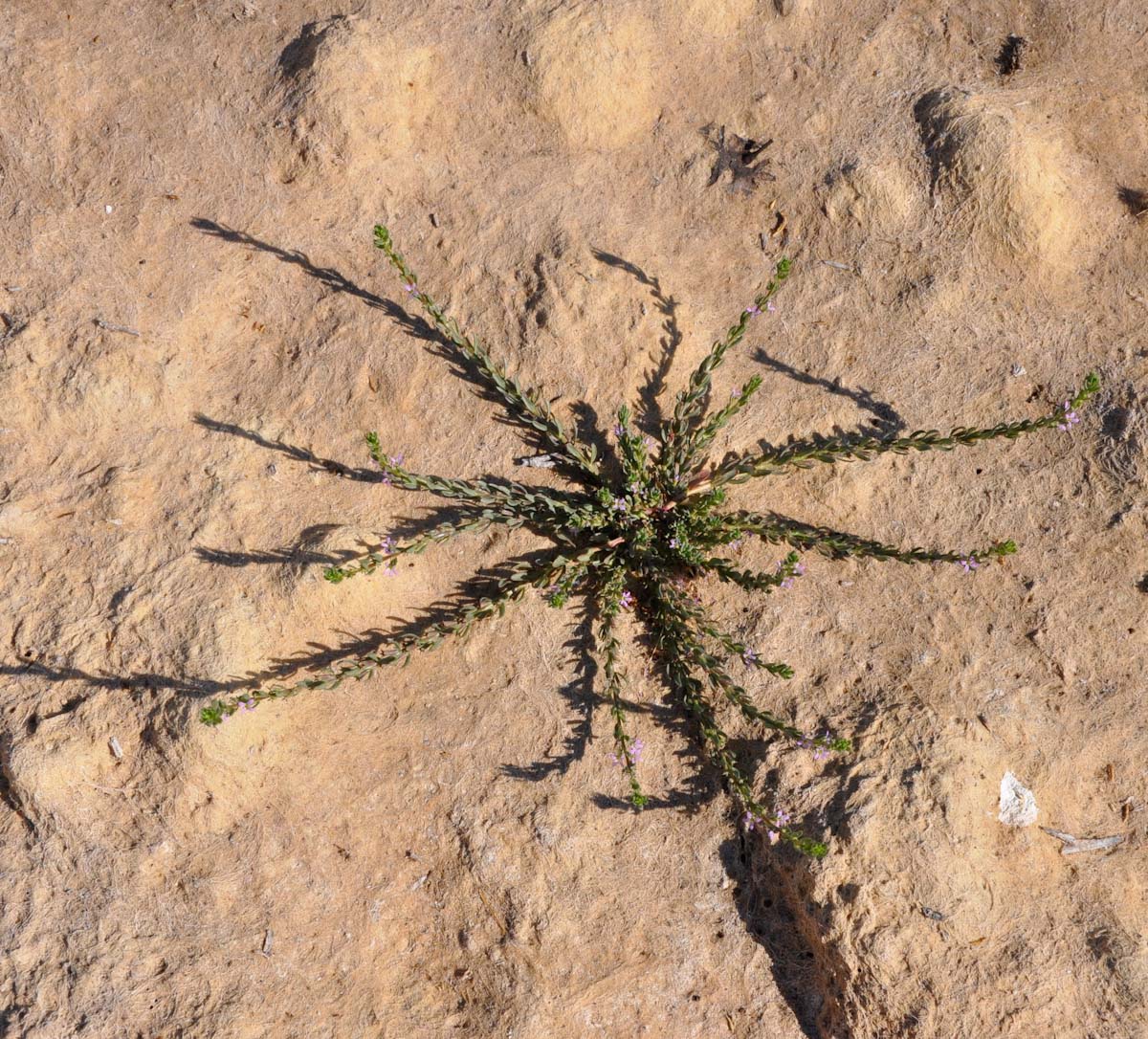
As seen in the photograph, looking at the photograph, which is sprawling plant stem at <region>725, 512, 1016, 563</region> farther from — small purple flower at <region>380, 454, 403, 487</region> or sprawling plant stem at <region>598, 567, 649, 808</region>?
small purple flower at <region>380, 454, 403, 487</region>

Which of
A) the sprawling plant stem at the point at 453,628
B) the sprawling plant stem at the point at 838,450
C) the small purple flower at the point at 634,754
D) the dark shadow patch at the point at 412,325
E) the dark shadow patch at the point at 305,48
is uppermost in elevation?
the dark shadow patch at the point at 305,48

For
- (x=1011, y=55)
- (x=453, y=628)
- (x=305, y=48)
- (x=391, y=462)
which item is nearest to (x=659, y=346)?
(x=391, y=462)

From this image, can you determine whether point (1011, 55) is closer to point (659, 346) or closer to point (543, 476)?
point (659, 346)

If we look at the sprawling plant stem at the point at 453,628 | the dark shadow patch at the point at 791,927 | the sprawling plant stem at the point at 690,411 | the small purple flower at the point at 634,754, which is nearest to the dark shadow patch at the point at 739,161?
the sprawling plant stem at the point at 690,411

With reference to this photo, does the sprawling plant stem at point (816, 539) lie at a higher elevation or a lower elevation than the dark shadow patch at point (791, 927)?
higher

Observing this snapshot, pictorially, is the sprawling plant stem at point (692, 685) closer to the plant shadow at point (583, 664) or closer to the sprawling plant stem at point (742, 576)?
the plant shadow at point (583, 664)

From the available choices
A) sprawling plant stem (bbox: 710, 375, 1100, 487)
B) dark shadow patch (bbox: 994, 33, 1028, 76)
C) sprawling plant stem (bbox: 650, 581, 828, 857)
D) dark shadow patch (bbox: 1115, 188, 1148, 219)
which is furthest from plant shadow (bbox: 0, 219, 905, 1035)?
dark shadow patch (bbox: 994, 33, 1028, 76)
